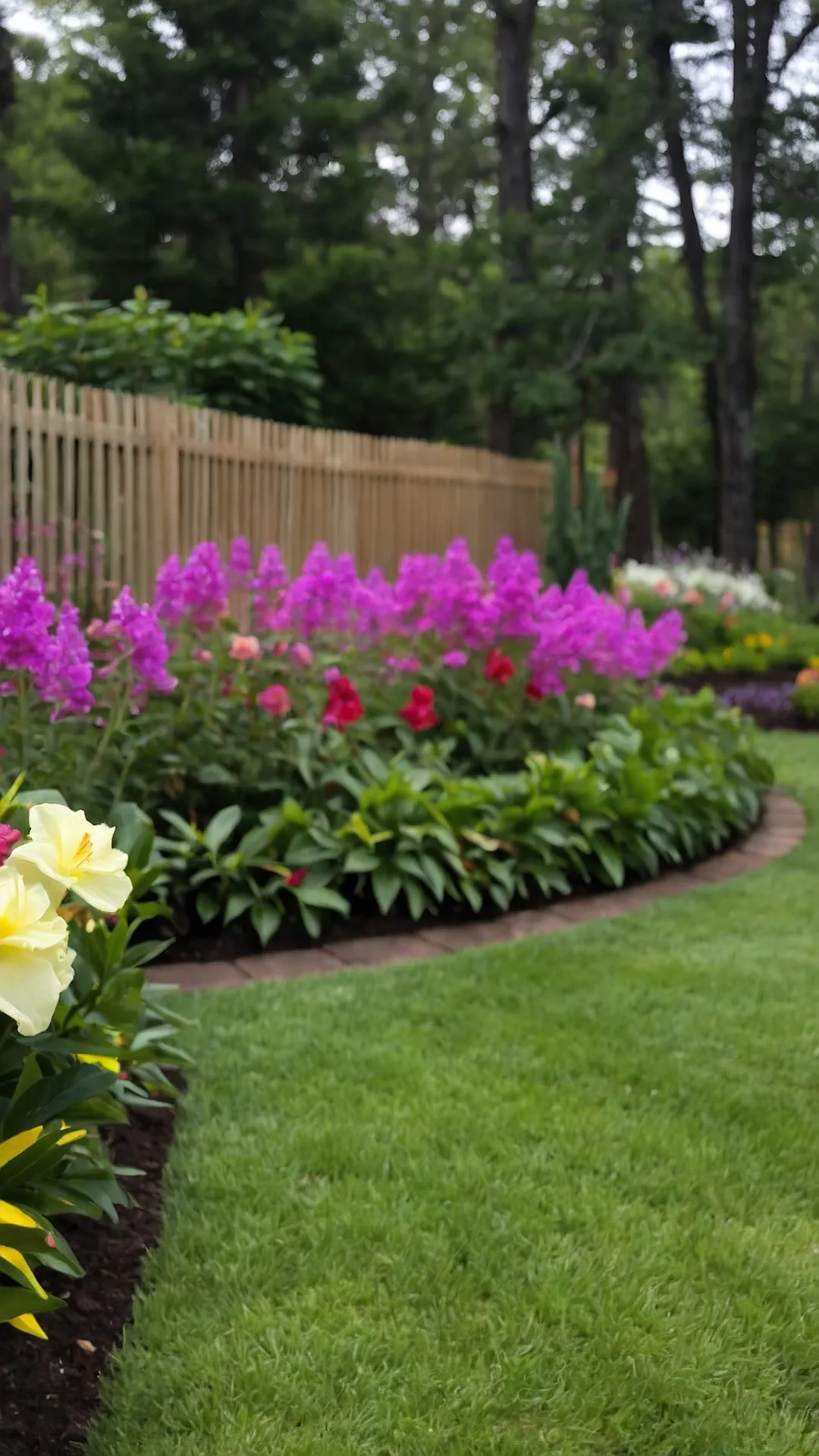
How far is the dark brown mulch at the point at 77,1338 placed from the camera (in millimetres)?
1496

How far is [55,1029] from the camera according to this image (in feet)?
5.76

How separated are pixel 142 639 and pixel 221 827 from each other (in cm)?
87

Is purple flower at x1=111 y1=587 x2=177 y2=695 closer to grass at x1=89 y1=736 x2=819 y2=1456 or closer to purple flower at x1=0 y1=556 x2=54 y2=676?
purple flower at x1=0 y1=556 x2=54 y2=676

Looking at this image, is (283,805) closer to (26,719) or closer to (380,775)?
(380,775)

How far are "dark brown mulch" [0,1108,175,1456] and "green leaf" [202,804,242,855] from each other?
1.32 metres

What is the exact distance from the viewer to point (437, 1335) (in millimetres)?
1704

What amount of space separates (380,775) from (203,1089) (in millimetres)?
1612

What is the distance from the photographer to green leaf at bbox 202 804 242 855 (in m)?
3.41

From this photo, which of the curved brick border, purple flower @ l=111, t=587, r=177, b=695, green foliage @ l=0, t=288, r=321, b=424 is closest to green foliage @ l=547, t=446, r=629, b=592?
green foliage @ l=0, t=288, r=321, b=424

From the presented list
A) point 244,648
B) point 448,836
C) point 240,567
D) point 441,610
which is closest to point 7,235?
point 240,567

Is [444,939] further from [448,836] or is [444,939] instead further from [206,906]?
[206,906]

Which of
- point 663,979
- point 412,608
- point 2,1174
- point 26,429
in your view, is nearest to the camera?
point 2,1174

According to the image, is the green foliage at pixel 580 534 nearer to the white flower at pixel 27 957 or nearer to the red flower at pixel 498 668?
the red flower at pixel 498 668

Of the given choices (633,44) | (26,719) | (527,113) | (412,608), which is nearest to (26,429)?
(412,608)
